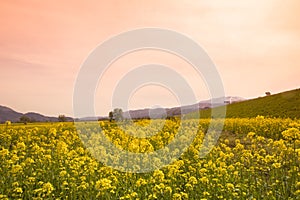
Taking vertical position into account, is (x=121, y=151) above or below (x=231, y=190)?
above

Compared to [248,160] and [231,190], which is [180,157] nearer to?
[248,160]

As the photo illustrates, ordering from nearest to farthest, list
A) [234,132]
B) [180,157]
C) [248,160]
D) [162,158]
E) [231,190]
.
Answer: [231,190] → [248,160] → [162,158] → [180,157] → [234,132]

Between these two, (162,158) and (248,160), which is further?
(162,158)

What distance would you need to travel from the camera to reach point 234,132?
2414cm

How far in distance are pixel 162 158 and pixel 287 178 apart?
10.6ft

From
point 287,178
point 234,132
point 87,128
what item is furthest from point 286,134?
point 234,132

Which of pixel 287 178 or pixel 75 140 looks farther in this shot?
pixel 75 140

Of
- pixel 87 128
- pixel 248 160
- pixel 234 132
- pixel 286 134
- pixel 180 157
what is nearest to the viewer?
pixel 286 134

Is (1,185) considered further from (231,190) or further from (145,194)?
(231,190)

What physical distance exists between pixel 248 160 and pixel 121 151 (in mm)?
3518

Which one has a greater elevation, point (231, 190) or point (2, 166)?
point (2, 166)

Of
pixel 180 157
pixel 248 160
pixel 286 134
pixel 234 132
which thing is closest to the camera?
pixel 286 134

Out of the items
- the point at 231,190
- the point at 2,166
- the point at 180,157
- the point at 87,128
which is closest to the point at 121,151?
the point at 180,157

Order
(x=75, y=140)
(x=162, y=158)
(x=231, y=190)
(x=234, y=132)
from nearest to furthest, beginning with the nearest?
(x=231, y=190) < (x=162, y=158) < (x=75, y=140) < (x=234, y=132)
